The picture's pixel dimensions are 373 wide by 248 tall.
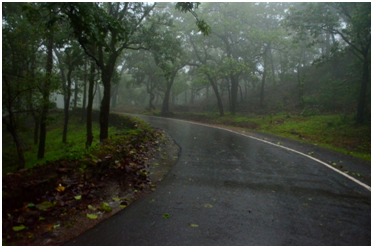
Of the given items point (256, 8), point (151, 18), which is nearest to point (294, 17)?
point (151, 18)

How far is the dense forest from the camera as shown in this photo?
37.1ft

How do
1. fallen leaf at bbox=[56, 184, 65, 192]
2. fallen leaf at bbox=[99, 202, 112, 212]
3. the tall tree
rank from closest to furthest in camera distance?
fallen leaf at bbox=[99, 202, 112, 212] < fallen leaf at bbox=[56, 184, 65, 192] < the tall tree

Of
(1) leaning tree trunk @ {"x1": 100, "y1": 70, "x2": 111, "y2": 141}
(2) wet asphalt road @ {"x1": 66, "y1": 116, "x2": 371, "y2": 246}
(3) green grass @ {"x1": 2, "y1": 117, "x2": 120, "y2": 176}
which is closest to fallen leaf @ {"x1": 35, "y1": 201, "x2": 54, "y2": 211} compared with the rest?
(2) wet asphalt road @ {"x1": 66, "y1": 116, "x2": 371, "y2": 246}

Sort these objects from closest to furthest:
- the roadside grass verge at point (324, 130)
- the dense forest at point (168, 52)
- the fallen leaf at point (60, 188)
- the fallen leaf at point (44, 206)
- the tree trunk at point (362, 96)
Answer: the fallen leaf at point (44, 206)
the fallen leaf at point (60, 188)
the dense forest at point (168, 52)
the roadside grass verge at point (324, 130)
the tree trunk at point (362, 96)

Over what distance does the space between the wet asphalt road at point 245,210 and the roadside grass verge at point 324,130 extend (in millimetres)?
5811

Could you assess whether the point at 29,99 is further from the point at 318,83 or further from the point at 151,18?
the point at 318,83

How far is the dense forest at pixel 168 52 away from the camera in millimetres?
11320

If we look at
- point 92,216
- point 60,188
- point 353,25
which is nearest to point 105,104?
point 60,188

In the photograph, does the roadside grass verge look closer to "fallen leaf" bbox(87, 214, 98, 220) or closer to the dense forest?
the dense forest

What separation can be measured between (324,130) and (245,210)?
14.7 meters

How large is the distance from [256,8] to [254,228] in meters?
30.5

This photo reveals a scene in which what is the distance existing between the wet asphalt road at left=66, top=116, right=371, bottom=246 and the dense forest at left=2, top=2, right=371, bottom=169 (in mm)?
3432

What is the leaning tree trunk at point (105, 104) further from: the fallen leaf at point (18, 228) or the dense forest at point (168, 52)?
the fallen leaf at point (18, 228)

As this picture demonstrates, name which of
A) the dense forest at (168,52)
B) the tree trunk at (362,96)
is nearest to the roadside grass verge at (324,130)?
the tree trunk at (362,96)
